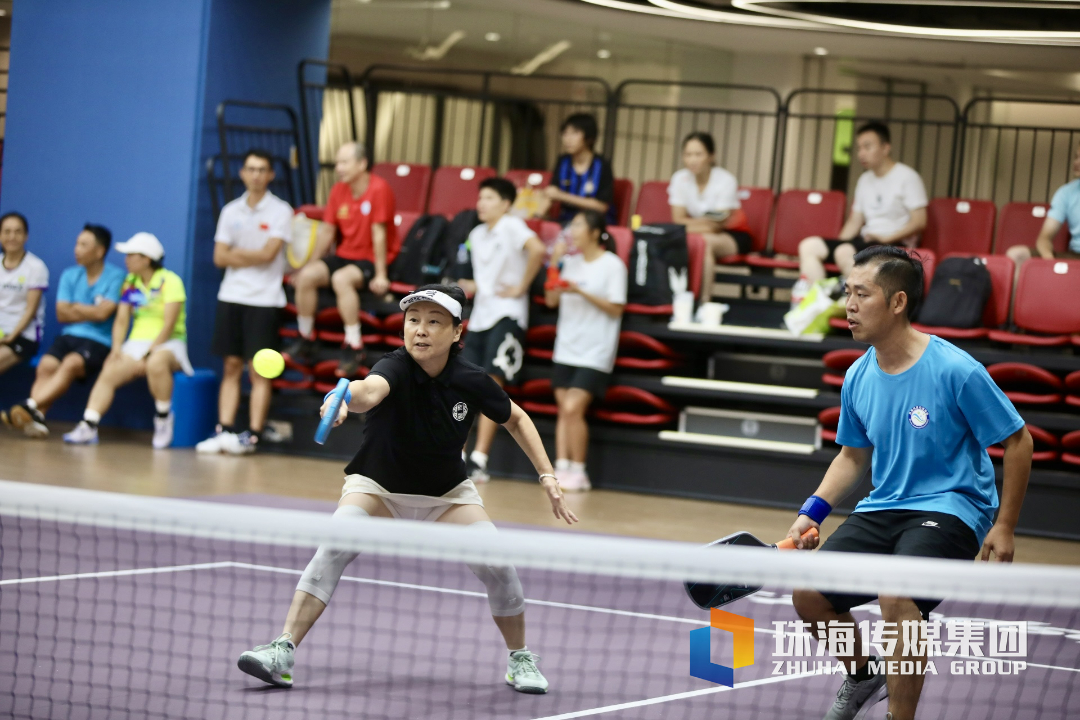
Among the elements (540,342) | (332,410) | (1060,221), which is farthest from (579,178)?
(332,410)

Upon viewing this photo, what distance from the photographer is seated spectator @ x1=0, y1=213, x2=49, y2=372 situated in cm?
1079

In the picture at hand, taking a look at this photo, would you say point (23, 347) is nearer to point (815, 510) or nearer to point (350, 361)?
point (350, 361)

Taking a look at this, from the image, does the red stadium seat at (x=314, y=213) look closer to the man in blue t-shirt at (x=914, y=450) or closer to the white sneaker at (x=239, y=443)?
the white sneaker at (x=239, y=443)

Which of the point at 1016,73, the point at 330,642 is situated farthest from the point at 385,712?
the point at 1016,73

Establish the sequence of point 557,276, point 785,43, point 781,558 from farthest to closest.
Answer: point 785,43, point 557,276, point 781,558

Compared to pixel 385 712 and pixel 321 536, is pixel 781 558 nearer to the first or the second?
pixel 321 536

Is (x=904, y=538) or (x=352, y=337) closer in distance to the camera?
(x=904, y=538)

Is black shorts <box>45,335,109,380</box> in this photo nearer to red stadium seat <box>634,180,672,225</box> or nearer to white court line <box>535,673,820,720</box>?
red stadium seat <box>634,180,672,225</box>

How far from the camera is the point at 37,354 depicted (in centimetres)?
1130

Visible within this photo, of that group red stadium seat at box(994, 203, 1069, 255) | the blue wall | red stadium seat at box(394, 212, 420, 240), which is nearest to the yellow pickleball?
red stadium seat at box(394, 212, 420, 240)

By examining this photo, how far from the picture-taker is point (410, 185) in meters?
12.3

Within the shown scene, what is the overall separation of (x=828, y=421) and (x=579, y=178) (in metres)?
3.19

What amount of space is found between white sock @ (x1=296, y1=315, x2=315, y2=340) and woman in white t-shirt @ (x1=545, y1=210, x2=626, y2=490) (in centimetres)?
223

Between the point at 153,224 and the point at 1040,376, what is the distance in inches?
296
